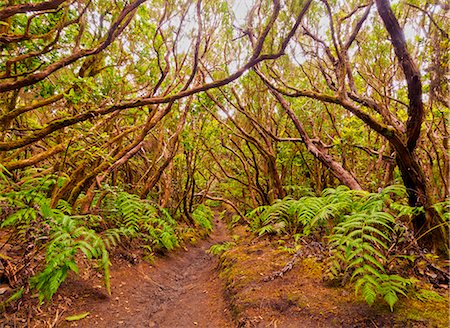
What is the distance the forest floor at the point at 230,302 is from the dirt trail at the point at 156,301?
0.05 ft

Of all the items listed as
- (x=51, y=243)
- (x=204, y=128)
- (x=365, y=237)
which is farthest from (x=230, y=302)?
(x=204, y=128)

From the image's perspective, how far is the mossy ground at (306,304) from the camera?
9.71 feet

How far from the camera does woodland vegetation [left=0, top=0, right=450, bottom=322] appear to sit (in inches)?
141

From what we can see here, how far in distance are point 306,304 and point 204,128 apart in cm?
882

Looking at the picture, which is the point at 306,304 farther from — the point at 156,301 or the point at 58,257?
the point at 58,257

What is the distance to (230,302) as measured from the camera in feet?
14.5

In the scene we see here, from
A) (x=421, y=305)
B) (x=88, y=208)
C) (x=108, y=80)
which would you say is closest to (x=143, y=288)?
(x=88, y=208)

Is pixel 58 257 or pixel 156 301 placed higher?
pixel 58 257

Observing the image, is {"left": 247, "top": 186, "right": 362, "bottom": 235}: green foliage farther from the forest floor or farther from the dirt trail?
the dirt trail

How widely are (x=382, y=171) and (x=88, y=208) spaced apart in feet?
31.4

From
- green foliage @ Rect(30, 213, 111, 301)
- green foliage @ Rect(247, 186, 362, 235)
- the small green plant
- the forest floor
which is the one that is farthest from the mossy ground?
green foliage @ Rect(30, 213, 111, 301)

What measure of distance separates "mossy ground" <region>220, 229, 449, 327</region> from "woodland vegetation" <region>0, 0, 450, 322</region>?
0.84 feet

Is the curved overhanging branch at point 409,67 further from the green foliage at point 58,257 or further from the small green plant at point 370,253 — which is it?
the green foliage at point 58,257

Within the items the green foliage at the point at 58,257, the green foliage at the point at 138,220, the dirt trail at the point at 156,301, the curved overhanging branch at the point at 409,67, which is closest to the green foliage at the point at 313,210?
the curved overhanging branch at the point at 409,67
